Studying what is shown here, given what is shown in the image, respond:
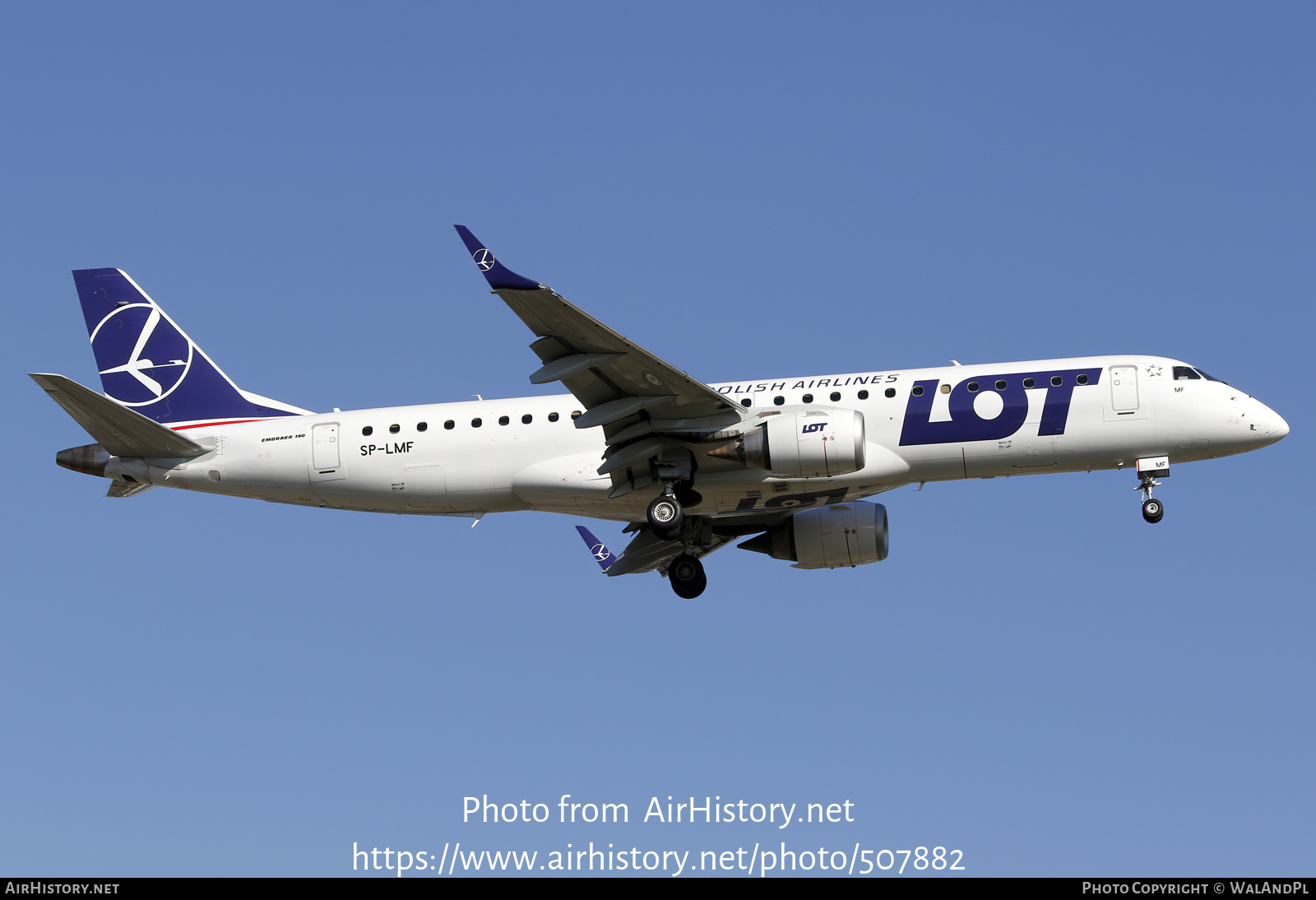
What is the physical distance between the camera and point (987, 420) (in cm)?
3241

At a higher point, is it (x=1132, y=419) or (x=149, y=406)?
(x=149, y=406)

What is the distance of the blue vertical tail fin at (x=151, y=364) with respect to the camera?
36500mm

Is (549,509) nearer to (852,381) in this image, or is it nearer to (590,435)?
(590,435)

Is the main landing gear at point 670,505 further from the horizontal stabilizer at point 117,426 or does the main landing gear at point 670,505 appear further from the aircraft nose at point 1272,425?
the aircraft nose at point 1272,425

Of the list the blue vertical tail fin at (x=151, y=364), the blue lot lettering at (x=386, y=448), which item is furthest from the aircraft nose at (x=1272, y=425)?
the blue vertical tail fin at (x=151, y=364)

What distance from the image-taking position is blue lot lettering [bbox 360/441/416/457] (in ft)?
113

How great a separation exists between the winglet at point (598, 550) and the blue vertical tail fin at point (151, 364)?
8.39 m

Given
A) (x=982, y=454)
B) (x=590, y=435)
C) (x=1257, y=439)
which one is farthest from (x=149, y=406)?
(x=1257, y=439)

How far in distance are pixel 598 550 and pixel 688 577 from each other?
3.68 metres

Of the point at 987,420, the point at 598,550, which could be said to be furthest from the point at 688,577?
the point at 987,420

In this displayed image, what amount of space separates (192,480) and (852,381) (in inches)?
636

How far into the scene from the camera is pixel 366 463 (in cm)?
3450

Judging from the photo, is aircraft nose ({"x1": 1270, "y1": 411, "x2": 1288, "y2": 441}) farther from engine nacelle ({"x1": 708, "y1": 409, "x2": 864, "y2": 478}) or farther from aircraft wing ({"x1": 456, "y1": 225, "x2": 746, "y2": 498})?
aircraft wing ({"x1": 456, "y1": 225, "x2": 746, "y2": 498})

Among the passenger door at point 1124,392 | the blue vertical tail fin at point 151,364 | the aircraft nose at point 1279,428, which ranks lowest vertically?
the aircraft nose at point 1279,428
